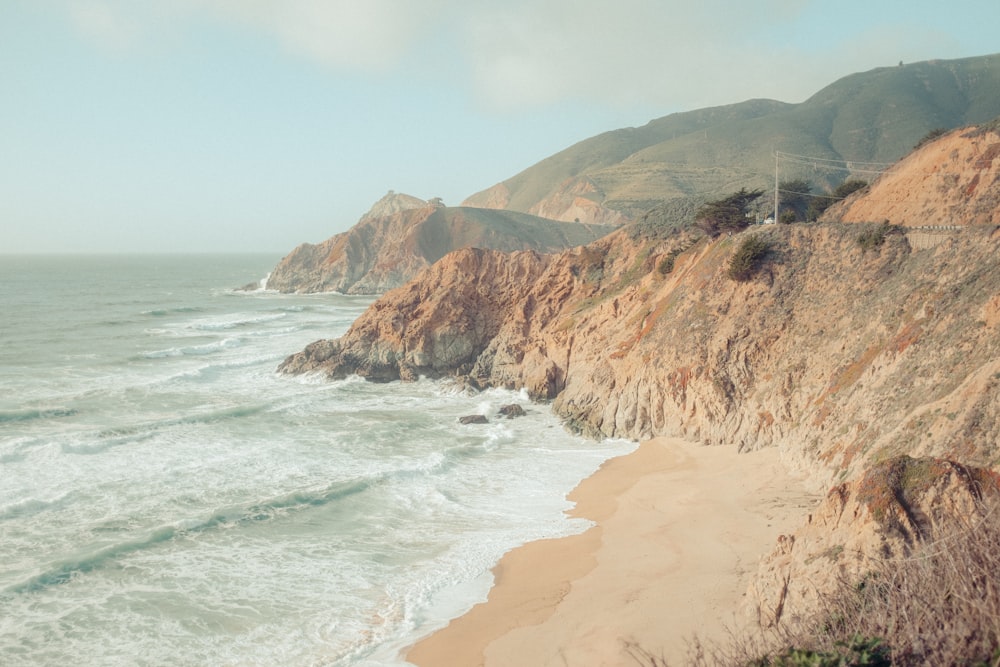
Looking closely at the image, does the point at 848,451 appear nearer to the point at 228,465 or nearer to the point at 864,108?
the point at 228,465

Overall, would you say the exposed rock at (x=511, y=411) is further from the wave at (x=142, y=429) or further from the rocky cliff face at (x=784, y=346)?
the wave at (x=142, y=429)

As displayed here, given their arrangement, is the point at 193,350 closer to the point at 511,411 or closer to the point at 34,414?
the point at 34,414

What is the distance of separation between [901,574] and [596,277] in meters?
25.6

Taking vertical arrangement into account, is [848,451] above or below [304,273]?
below

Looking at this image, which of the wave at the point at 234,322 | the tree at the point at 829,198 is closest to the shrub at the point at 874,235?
the tree at the point at 829,198

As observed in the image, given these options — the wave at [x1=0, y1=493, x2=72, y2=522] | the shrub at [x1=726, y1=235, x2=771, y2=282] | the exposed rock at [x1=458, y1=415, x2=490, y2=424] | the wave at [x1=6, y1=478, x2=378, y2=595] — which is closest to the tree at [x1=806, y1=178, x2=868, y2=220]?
the shrub at [x1=726, y1=235, x2=771, y2=282]

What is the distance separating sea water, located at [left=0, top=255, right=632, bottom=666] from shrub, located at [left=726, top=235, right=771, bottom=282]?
22.1 ft

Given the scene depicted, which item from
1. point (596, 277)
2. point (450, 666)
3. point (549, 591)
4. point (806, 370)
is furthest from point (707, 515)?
point (596, 277)

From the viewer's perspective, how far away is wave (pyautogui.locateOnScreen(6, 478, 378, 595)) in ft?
45.6

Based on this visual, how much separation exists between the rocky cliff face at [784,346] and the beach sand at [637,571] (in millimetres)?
1180

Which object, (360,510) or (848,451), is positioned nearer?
(848,451)

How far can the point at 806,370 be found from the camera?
19.3 metres

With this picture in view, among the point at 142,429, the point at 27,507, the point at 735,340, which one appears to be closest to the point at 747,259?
the point at 735,340

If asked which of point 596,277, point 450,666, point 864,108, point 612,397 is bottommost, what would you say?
point 450,666
